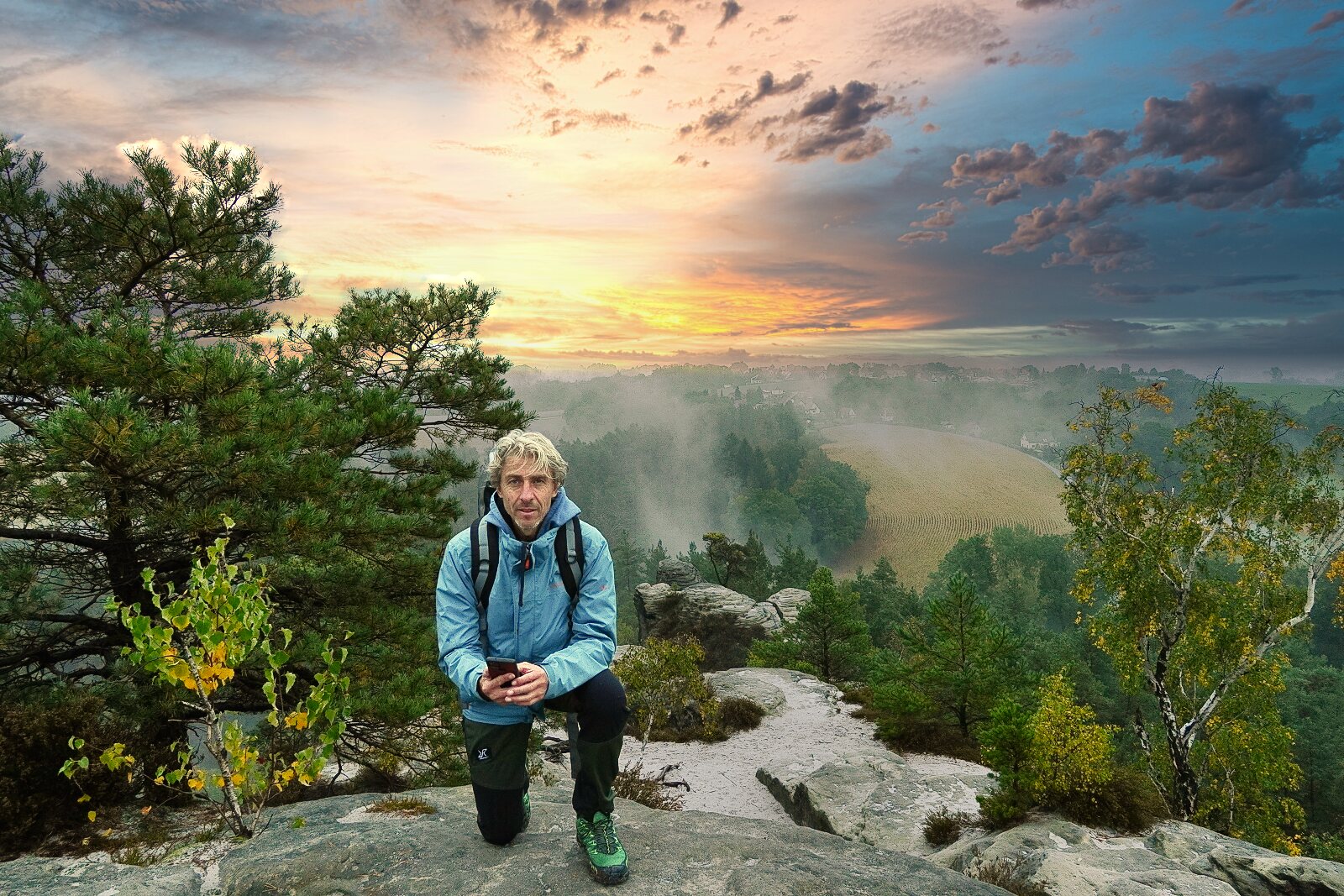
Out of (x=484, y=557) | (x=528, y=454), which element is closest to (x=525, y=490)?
(x=528, y=454)

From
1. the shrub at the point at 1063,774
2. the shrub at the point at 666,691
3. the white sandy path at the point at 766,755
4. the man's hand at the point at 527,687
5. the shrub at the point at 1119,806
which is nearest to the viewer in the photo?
the man's hand at the point at 527,687

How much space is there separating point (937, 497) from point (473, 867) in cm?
11100

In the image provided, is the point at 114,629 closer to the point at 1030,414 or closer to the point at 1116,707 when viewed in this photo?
the point at 1116,707

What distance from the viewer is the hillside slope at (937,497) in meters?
92.2

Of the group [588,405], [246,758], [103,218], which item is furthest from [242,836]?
[588,405]

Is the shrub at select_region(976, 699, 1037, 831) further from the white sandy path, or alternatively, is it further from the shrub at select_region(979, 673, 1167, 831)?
the white sandy path

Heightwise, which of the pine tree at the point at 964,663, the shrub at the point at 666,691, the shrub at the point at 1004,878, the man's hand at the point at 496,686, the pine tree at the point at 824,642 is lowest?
the pine tree at the point at 824,642

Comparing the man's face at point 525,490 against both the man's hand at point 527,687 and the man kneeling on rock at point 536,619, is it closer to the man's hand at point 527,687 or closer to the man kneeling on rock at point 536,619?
the man kneeling on rock at point 536,619

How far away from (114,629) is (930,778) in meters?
12.8

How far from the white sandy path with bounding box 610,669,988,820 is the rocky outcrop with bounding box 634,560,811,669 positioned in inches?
576

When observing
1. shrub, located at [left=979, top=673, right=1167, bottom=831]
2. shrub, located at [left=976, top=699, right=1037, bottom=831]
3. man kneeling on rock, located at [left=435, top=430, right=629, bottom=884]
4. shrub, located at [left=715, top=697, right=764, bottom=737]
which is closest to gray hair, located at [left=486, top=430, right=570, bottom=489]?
man kneeling on rock, located at [left=435, top=430, right=629, bottom=884]

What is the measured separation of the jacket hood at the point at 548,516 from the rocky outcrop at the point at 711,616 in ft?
105

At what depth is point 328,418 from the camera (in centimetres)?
871

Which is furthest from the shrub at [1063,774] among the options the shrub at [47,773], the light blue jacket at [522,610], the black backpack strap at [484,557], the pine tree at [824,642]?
the pine tree at [824,642]
